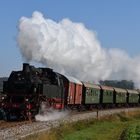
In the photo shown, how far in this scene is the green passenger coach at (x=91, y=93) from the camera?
46.4m

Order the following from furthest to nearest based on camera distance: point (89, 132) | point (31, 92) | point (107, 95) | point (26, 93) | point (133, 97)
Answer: point (133, 97)
point (107, 95)
point (31, 92)
point (26, 93)
point (89, 132)

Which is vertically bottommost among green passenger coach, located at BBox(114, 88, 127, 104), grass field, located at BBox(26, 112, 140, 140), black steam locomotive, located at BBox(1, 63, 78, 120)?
grass field, located at BBox(26, 112, 140, 140)

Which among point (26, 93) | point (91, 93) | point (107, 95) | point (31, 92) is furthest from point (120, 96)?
point (26, 93)

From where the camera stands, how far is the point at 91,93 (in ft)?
160

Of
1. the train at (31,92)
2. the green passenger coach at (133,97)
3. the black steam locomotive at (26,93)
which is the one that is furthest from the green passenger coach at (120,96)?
the black steam locomotive at (26,93)

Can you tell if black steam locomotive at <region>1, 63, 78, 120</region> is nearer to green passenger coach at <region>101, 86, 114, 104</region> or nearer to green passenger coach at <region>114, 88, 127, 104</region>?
green passenger coach at <region>101, 86, 114, 104</region>

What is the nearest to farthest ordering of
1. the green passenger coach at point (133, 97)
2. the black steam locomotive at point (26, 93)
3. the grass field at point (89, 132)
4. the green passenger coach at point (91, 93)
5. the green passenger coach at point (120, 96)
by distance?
the grass field at point (89, 132), the black steam locomotive at point (26, 93), the green passenger coach at point (91, 93), the green passenger coach at point (120, 96), the green passenger coach at point (133, 97)

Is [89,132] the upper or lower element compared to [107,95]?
lower

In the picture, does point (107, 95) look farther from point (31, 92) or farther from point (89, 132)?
point (89, 132)

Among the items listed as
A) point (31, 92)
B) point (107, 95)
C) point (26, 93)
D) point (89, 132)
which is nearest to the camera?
point (89, 132)

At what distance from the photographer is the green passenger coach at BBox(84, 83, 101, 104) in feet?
152

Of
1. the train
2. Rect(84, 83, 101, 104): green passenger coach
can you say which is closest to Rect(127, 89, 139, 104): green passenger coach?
Rect(84, 83, 101, 104): green passenger coach

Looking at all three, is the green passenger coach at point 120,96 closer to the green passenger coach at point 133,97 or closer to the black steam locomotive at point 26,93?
the green passenger coach at point 133,97

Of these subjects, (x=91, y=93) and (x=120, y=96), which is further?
(x=120, y=96)
